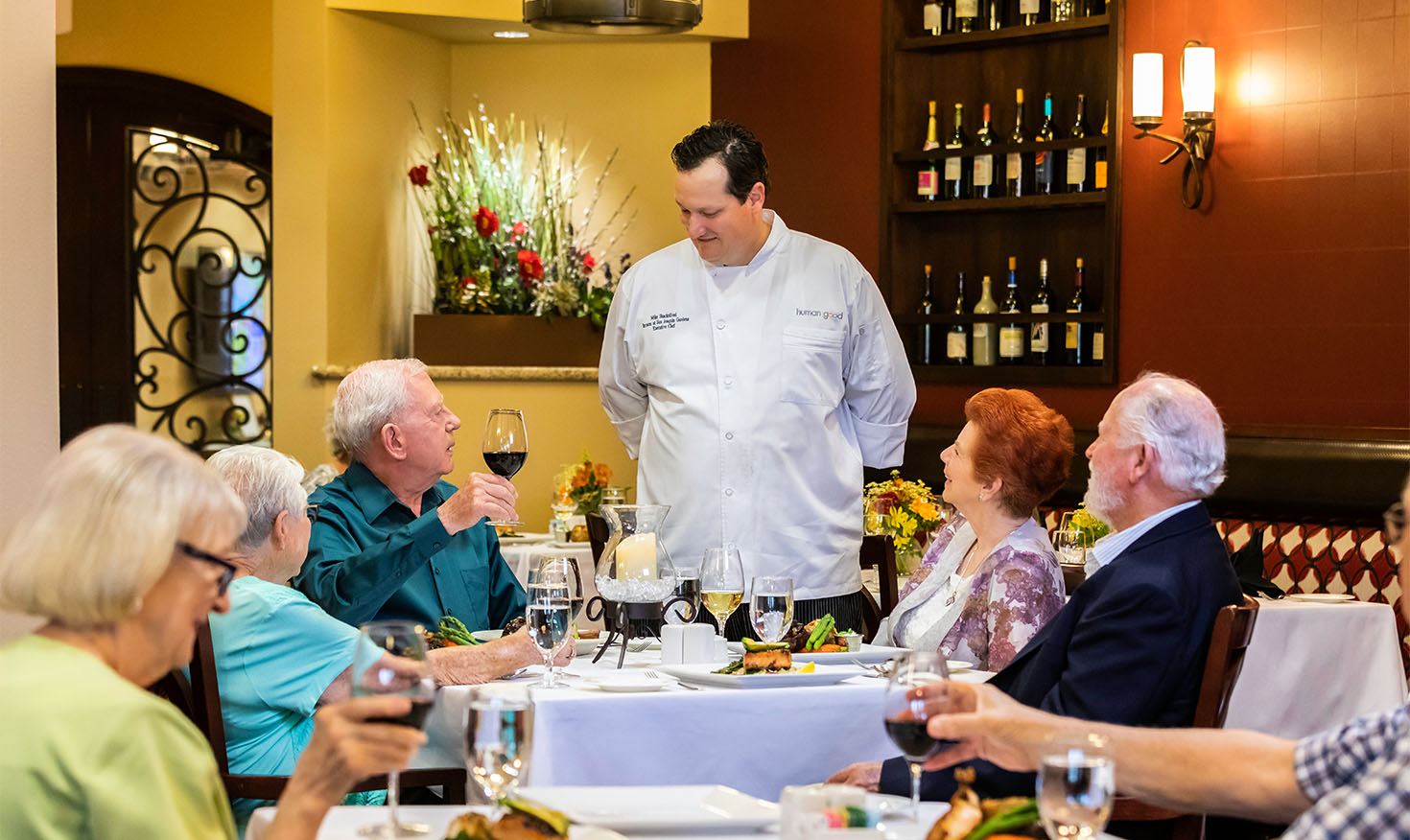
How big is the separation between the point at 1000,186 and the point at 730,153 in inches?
132

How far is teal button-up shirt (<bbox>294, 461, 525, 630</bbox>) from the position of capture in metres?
2.96

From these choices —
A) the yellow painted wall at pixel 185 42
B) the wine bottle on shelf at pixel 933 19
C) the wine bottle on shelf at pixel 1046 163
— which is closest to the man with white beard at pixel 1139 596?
the wine bottle on shelf at pixel 1046 163

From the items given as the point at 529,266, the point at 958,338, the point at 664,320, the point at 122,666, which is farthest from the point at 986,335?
the point at 122,666

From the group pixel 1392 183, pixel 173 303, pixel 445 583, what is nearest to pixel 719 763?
pixel 445 583

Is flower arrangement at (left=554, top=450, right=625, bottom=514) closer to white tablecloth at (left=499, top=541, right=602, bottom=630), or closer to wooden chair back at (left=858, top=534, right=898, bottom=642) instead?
white tablecloth at (left=499, top=541, right=602, bottom=630)

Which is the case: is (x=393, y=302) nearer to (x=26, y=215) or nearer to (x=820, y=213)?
(x=820, y=213)

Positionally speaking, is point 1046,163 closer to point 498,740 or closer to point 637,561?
point 637,561

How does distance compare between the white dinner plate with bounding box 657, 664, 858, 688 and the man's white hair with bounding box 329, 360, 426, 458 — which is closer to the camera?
the white dinner plate with bounding box 657, 664, 858, 688

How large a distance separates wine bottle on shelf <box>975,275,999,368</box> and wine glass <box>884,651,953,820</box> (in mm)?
5200

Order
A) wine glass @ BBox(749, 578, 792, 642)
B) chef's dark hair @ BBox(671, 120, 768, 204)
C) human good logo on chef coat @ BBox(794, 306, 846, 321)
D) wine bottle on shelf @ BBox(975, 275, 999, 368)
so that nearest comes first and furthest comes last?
1. wine glass @ BBox(749, 578, 792, 642)
2. chef's dark hair @ BBox(671, 120, 768, 204)
3. human good logo on chef coat @ BBox(794, 306, 846, 321)
4. wine bottle on shelf @ BBox(975, 275, 999, 368)

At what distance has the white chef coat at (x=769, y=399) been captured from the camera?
375 centimetres

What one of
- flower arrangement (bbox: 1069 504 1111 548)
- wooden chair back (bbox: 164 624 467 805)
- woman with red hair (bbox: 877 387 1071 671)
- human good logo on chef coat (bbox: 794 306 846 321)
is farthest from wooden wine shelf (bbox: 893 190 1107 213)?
wooden chair back (bbox: 164 624 467 805)

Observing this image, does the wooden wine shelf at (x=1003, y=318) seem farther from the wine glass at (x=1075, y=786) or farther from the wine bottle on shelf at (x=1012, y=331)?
the wine glass at (x=1075, y=786)

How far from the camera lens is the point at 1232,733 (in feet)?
5.78
